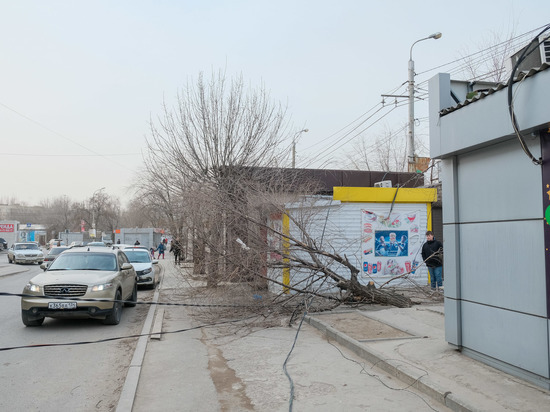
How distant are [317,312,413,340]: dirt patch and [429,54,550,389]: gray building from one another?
1.24 metres

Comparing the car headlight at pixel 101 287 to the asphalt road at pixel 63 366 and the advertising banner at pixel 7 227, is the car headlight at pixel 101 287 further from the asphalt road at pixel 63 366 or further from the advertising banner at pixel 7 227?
the advertising banner at pixel 7 227

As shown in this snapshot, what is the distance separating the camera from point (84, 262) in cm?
1001

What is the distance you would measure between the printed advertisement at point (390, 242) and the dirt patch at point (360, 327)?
431 cm

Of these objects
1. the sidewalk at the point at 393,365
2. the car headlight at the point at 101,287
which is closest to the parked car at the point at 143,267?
the car headlight at the point at 101,287

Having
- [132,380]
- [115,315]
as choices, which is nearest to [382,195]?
[115,315]

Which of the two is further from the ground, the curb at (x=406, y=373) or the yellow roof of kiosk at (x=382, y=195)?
the yellow roof of kiosk at (x=382, y=195)

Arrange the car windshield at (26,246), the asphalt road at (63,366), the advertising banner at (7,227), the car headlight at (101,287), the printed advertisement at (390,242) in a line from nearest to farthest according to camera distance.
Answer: the asphalt road at (63,366), the car headlight at (101,287), the printed advertisement at (390,242), the car windshield at (26,246), the advertising banner at (7,227)

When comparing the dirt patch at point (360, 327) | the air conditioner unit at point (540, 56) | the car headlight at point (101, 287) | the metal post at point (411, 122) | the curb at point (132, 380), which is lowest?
the curb at point (132, 380)

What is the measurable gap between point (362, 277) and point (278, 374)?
24.9 ft

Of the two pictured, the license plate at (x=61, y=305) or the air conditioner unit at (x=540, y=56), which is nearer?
the air conditioner unit at (x=540, y=56)

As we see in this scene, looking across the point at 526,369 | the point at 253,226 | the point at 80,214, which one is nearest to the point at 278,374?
the point at 526,369

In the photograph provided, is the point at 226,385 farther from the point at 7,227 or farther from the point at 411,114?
the point at 7,227

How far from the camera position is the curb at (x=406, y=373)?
426cm

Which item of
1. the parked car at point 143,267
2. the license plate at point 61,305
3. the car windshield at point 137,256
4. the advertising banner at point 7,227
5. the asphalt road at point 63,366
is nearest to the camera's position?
the asphalt road at point 63,366
